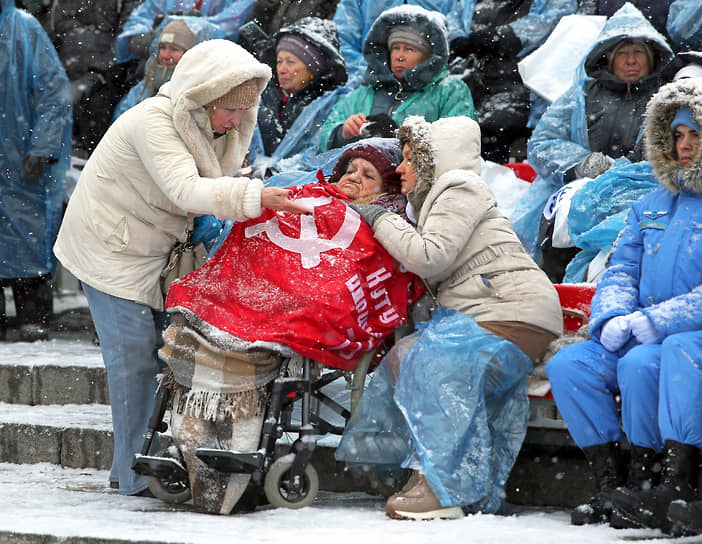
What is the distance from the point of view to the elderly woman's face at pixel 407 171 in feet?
16.0

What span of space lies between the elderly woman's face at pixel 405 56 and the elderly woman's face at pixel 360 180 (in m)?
2.12

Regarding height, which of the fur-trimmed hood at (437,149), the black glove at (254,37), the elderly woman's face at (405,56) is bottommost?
the fur-trimmed hood at (437,149)

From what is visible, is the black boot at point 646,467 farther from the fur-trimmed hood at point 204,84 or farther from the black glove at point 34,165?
the black glove at point 34,165

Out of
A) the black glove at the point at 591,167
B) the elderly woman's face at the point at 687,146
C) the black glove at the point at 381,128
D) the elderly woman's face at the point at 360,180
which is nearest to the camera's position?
the elderly woman's face at the point at 687,146

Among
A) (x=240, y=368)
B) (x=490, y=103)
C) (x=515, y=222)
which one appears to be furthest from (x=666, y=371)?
(x=490, y=103)

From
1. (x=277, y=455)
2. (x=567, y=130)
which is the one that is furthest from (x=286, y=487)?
(x=567, y=130)

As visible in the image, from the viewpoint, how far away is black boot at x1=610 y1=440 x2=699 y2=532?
12.7 ft

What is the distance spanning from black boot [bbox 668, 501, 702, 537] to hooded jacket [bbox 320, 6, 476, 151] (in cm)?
349

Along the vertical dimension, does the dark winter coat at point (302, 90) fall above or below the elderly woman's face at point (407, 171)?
above

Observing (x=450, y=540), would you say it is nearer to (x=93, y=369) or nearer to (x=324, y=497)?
(x=324, y=497)

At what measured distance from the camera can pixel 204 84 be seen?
14.9 feet

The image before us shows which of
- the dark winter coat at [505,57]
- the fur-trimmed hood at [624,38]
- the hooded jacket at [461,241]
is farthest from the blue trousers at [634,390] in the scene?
the dark winter coat at [505,57]

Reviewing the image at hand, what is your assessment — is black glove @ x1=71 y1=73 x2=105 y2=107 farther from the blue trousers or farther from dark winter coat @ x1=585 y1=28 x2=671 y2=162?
the blue trousers

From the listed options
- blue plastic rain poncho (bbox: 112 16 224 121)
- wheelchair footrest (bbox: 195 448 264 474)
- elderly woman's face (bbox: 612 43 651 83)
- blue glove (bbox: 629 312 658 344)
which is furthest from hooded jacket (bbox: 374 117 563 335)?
blue plastic rain poncho (bbox: 112 16 224 121)
